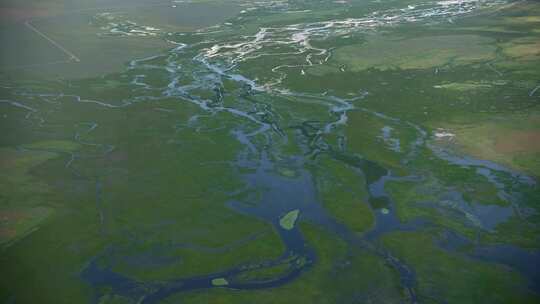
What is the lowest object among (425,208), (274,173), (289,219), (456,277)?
(456,277)

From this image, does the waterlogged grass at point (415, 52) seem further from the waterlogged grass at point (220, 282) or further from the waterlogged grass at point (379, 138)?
the waterlogged grass at point (220, 282)

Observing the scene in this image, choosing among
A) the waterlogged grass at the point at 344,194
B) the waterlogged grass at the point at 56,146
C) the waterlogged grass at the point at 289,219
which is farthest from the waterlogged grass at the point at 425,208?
the waterlogged grass at the point at 56,146

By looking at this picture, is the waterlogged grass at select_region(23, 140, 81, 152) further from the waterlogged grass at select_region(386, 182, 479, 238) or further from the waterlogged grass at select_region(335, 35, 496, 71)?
the waterlogged grass at select_region(335, 35, 496, 71)

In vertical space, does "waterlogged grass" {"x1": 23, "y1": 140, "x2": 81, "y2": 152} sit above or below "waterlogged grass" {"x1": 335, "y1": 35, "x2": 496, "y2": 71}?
below

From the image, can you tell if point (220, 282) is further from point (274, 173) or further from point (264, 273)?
point (274, 173)

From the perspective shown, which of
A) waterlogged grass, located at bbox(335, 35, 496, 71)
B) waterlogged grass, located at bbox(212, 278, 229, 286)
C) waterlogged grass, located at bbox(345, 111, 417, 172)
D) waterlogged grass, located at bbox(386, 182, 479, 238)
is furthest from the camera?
waterlogged grass, located at bbox(335, 35, 496, 71)

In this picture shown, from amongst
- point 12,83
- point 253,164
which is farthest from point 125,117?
point 12,83

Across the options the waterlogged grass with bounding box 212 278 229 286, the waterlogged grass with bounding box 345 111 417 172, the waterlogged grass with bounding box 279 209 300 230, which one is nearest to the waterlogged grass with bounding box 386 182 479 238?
the waterlogged grass with bounding box 345 111 417 172

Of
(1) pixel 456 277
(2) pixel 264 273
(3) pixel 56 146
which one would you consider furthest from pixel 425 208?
(3) pixel 56 146
